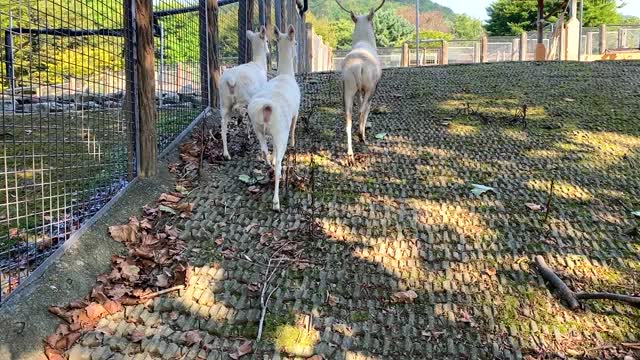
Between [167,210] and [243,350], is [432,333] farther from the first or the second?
[167,210]

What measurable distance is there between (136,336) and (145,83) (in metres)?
2.26

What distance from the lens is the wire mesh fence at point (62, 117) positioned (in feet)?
11.1

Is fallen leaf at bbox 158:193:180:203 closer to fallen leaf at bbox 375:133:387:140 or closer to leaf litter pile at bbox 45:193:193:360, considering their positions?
leaf litter pile at bbox 45:193:193:360

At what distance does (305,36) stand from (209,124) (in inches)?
292

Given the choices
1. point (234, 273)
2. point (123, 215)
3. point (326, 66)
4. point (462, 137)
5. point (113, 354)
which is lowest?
point (113, 354)

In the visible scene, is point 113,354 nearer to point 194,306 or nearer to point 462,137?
point 194,306

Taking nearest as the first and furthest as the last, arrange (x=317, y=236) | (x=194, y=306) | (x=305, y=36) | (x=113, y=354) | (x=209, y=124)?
1. (x=113, y=354)
2. (x=194, y=306)
3. (x=317, y=236)
4. (x=209, y=124)
5. (x=305, y=36)

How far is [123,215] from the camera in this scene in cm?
410

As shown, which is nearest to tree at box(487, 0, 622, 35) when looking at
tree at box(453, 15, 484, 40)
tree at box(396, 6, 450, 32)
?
tree at box(453, 15, 484, 40)

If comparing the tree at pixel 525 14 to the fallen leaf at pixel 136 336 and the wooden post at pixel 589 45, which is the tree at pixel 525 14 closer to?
the wooden post at pixel 589 45

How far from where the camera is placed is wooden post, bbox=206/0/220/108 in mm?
6828

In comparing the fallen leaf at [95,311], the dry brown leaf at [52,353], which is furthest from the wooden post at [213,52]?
the dry brown leaf at [52,353]

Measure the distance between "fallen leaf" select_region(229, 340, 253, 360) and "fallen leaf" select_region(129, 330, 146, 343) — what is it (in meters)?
0.50

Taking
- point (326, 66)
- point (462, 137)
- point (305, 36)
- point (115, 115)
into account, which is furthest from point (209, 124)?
point (326, 66)
